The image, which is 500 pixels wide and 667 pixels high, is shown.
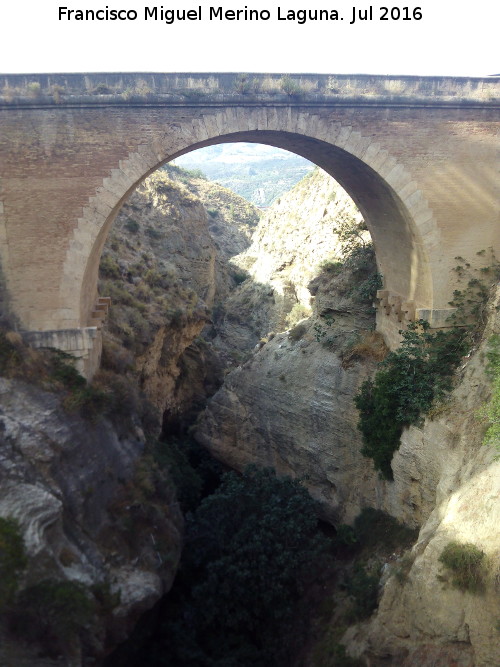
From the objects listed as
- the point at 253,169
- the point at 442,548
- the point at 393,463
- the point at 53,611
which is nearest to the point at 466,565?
the point at 442,548

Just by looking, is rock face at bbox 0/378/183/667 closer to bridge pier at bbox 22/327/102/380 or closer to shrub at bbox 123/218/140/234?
bridge pier at bbox 22/327/102/380

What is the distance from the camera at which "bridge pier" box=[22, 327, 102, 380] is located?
10.5m

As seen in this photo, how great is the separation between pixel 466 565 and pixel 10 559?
6.20m

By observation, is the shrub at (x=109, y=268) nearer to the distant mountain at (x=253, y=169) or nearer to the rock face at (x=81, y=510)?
the rock face at (x=81, y=510)

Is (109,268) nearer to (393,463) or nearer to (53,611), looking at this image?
(393,463)

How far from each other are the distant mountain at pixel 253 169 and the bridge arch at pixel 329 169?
1803 inches

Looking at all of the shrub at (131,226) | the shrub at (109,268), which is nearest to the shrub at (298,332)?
the shrub at (109,268)

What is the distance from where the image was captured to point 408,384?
11.2 meters

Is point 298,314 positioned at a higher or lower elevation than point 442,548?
→ higher

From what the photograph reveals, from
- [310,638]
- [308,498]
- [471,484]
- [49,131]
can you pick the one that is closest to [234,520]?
[308,498]

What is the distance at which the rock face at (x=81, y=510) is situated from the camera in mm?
8234

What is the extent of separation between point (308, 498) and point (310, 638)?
2472 millimetres

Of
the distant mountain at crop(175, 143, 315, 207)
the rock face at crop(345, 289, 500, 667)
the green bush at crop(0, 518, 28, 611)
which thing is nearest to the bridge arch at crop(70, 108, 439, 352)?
the rock face at crop(345, 289, 500, 667)

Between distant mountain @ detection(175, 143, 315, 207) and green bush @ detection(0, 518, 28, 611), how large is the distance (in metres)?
52.4
